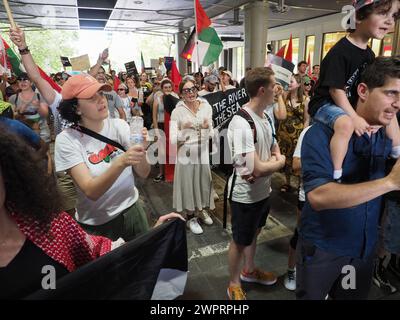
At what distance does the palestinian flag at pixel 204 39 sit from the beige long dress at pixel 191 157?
56 centimetres

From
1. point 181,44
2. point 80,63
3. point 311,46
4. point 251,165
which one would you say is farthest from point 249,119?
point 181,44

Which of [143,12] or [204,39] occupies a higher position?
[143,12]

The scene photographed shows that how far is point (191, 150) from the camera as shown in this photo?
3.60 metres

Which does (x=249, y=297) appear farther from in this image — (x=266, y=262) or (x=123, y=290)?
(x=123, y=290)

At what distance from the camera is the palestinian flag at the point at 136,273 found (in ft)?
3.33

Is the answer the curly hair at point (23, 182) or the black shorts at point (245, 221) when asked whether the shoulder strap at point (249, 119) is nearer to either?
the black shorts at point (245, 221)

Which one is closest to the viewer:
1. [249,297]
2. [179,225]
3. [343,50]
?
[179,225]

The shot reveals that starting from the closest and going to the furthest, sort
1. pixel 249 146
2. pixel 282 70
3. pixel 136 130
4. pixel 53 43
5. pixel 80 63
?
1. pixel 136 130
2. pixel 249 146
3. pixel 282 70
4. pixel 80 63
5. pixel 53 43

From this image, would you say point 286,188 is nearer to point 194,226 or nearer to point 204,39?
point 194,226

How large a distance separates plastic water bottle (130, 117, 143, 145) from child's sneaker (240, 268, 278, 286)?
1.84 metres

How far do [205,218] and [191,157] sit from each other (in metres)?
0.85
